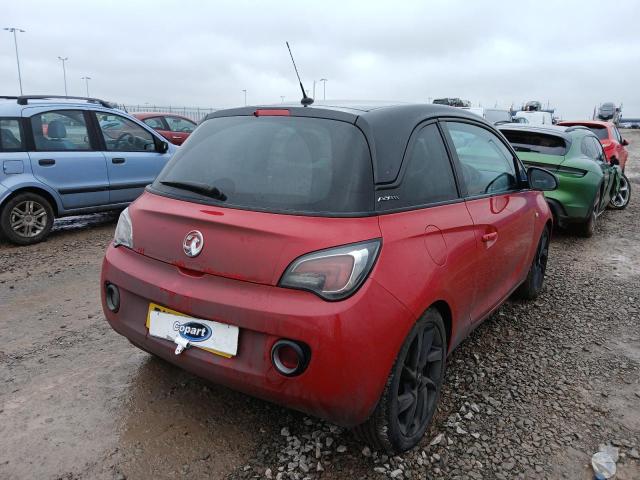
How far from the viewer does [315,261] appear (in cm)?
197

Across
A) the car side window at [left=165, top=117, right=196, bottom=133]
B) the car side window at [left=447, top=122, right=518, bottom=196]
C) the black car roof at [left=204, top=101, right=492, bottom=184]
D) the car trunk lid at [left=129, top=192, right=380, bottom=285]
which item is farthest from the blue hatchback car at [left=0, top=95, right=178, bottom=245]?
the car side window at [left=165, top=117, right=196, bottom=133]

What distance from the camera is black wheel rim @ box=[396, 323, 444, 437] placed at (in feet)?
7.50

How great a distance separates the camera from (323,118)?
7.78 feet

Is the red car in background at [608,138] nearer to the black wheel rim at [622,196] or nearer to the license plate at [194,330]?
the black wheel rim at [622,196]

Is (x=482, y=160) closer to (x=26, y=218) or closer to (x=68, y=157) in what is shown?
(x=68, y=157)

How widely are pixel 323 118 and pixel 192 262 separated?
0.90 m

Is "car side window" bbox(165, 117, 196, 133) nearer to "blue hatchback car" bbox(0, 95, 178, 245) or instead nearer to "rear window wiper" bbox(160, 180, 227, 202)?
"blue hatchback car" bbox(0, 95, 178, 245)

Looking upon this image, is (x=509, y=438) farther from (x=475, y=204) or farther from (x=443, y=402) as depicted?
(x=475, y=204)

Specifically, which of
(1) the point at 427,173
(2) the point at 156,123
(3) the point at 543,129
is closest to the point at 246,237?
(1) the point at 427,173

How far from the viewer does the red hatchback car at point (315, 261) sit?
196 centimetres

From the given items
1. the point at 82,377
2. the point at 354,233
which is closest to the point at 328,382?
the point at 354,233

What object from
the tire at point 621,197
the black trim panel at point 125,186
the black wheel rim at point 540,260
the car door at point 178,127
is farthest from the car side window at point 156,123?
the black wheel rim at point 540,260

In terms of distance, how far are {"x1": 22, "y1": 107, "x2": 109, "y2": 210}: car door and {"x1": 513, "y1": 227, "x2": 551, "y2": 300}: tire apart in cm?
509

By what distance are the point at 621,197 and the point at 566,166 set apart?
12.7ft
